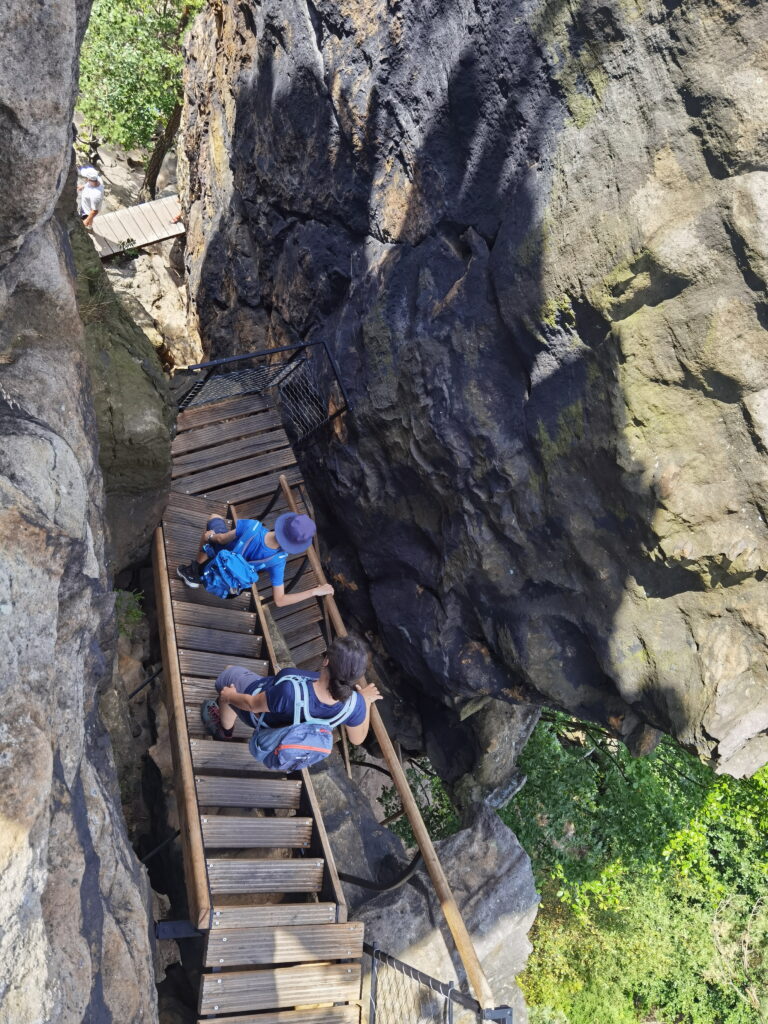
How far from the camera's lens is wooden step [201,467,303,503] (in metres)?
7.44

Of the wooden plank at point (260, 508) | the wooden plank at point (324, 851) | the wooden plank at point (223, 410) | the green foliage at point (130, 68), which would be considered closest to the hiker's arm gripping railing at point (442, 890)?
the wooden plank at point (324, 851)

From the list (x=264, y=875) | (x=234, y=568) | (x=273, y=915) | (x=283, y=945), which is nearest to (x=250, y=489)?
(x=234, y=568)

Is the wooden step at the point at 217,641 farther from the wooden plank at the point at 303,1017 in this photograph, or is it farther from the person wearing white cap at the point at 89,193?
the person wearing white cap at the point at 89,193

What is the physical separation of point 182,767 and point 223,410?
155 inches

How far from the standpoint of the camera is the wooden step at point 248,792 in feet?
16.9

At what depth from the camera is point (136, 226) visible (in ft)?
39.8

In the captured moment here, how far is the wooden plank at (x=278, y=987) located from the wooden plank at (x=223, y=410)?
4786mm

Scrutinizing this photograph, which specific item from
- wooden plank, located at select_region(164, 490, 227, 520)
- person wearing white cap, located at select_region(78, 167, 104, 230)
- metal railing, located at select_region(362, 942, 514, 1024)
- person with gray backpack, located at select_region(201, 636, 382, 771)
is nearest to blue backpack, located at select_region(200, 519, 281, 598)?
wooden plank, located at select_region(164, 490, 227, 520)

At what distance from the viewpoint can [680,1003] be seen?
11.9m

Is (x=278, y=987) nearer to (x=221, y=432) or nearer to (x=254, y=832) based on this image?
(x=254, y=832)

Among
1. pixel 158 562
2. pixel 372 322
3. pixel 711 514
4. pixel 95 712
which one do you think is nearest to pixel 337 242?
pixel 372 322

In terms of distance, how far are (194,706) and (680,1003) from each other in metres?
10.7

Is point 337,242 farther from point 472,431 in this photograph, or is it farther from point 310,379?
point 472,431

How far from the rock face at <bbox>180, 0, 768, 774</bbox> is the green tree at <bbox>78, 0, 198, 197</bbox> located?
440cm
